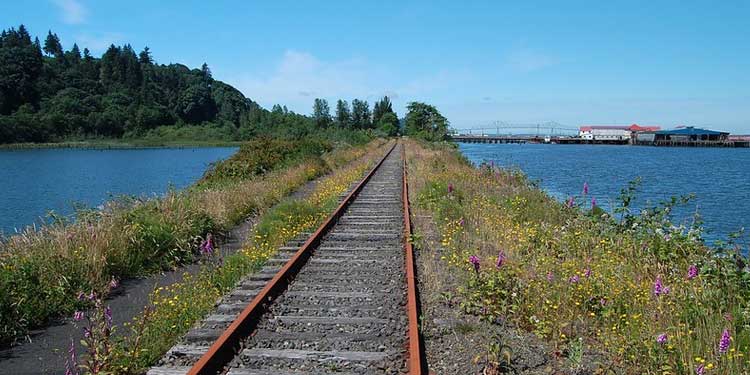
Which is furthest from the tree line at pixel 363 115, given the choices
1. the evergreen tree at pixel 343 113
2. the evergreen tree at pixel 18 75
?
the evergreen tree at pixel 18 75

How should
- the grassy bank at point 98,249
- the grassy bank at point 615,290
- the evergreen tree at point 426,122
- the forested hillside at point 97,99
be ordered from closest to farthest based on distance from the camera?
1. the grassy bank at point 615,290
2. the grassy bank at point 98,249
3. the evergreen tree at point 426,122
4. the forested hillside at point 97,99

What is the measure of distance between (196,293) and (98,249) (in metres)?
2.20

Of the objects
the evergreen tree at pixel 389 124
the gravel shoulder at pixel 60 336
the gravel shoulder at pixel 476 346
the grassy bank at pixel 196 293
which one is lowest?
the gravel shoulder at pixel 60 336

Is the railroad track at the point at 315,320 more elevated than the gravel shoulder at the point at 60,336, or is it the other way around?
the railroad track at the point at 315,320

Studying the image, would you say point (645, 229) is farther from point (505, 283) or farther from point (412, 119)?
point (412, 119)

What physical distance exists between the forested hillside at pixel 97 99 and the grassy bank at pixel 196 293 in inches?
3238

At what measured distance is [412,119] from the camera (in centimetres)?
11588

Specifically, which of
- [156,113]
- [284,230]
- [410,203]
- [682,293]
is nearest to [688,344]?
[682,293]

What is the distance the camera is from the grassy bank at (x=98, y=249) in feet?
19.7

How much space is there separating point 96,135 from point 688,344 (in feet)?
470

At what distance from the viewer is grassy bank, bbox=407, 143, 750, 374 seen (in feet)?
14.4

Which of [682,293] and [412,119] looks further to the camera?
[412,119]

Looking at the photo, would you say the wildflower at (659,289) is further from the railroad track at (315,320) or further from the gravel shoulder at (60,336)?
the gravel shoulder at (60,336)

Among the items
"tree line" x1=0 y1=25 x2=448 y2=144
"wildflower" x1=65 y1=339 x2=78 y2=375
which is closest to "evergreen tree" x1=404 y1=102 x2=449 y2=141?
"tree line" x1=0 y1=25 x2=448 y2=144
